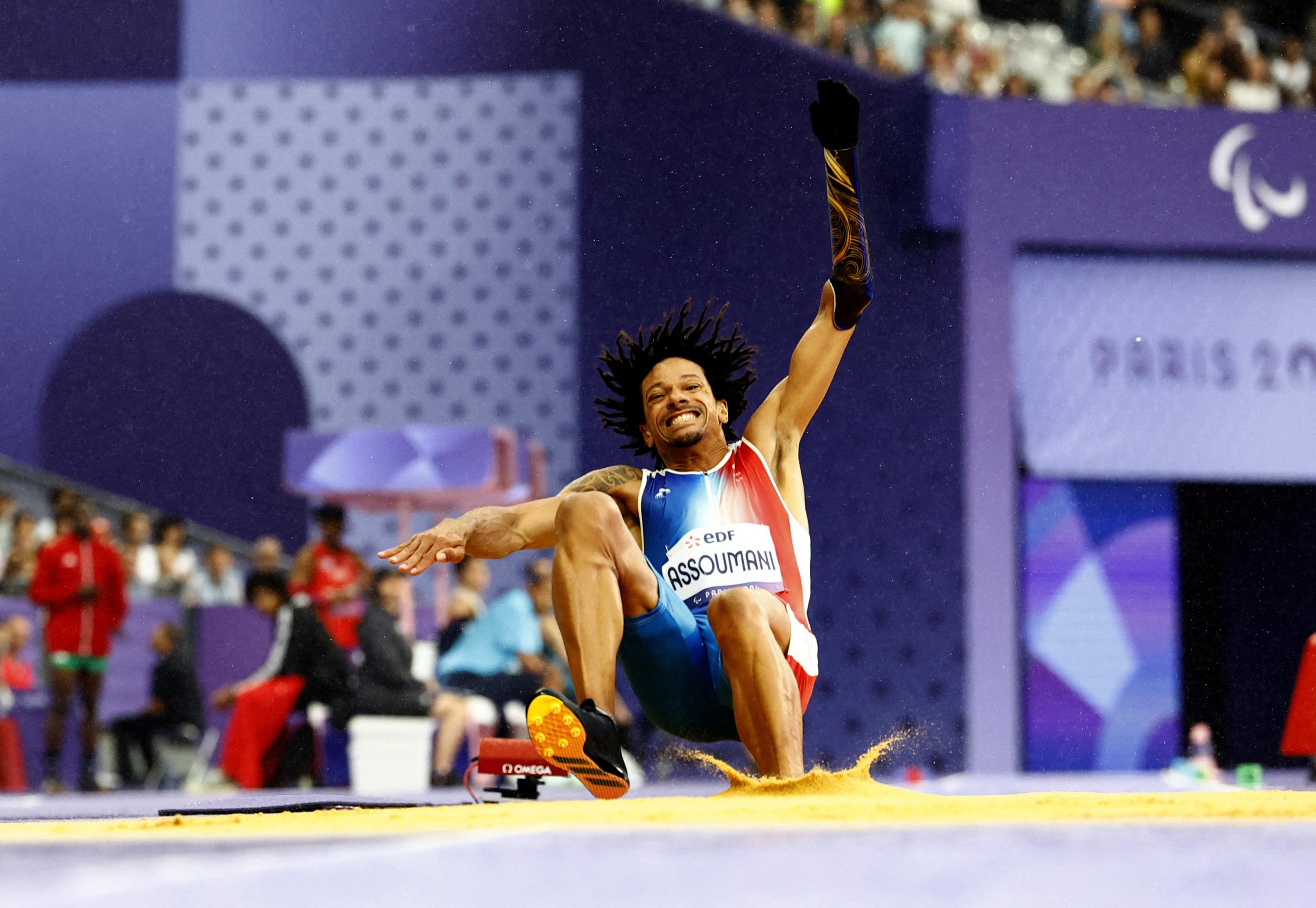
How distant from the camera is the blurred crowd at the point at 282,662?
798 cm

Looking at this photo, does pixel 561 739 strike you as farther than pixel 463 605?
No

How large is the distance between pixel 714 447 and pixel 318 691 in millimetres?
4584

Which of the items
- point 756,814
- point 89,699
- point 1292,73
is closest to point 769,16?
point 1292,73

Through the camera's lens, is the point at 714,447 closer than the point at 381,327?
Yes

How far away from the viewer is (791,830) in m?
2.37

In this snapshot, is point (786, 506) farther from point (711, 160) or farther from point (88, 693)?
point (711, 160)

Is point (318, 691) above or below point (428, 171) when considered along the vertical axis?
below

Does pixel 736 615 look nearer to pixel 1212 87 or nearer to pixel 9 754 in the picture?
pixel 9 754

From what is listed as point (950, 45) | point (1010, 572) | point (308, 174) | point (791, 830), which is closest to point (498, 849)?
point (791, 830)

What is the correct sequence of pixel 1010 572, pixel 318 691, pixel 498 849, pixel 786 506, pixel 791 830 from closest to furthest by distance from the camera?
pixel 498 849 < pixel 791 830 < pixel 786 506 < pixel 318 691 < pixel 1010 572

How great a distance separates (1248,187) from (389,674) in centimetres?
634

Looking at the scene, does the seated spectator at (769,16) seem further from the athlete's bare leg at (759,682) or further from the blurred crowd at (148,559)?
the athlete's bare leg at (759,682)

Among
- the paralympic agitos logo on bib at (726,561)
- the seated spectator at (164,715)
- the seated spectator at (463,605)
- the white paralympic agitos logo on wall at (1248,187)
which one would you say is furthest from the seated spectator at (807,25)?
the paralympic agitos logo on bib at (726,561)

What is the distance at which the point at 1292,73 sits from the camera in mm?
10938
